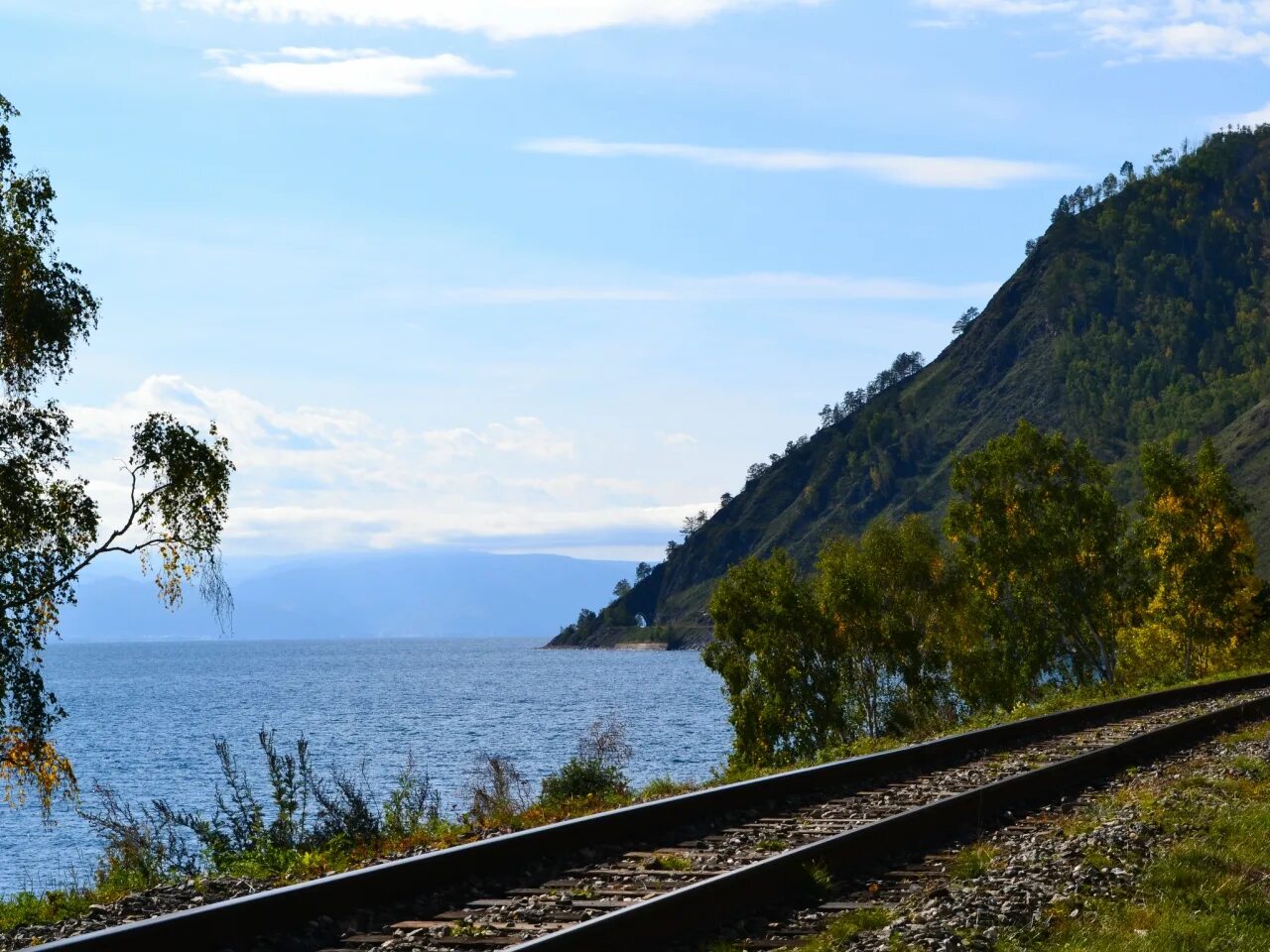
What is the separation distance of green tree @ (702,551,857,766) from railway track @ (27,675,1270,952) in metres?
42.8

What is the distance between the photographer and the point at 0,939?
29.2 ft

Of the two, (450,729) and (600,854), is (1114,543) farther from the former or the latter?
(600,854)

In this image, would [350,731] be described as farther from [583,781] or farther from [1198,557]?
[583,781]

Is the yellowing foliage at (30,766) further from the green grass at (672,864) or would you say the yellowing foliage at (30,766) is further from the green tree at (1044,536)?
the green tree at (1044,536)

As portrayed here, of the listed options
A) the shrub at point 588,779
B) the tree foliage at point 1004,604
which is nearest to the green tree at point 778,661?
the tree foliage at point 1004,604

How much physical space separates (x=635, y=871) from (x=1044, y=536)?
193 ft

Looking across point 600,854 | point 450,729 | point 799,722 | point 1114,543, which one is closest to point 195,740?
point 450,729

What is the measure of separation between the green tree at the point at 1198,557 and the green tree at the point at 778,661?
14.5 meters

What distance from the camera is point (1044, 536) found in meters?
65.6

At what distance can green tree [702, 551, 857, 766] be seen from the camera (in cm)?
5891

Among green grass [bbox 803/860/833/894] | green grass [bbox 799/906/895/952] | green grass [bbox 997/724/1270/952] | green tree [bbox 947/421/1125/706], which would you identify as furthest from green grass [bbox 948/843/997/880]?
green tree [bbox 947/421/1125/706]

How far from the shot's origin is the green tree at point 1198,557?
57250mm

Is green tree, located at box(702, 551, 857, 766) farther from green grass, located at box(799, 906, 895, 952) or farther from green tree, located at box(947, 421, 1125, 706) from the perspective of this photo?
green grass, located at box(799, 906, 895, 952)

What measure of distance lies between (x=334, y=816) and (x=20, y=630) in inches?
359
